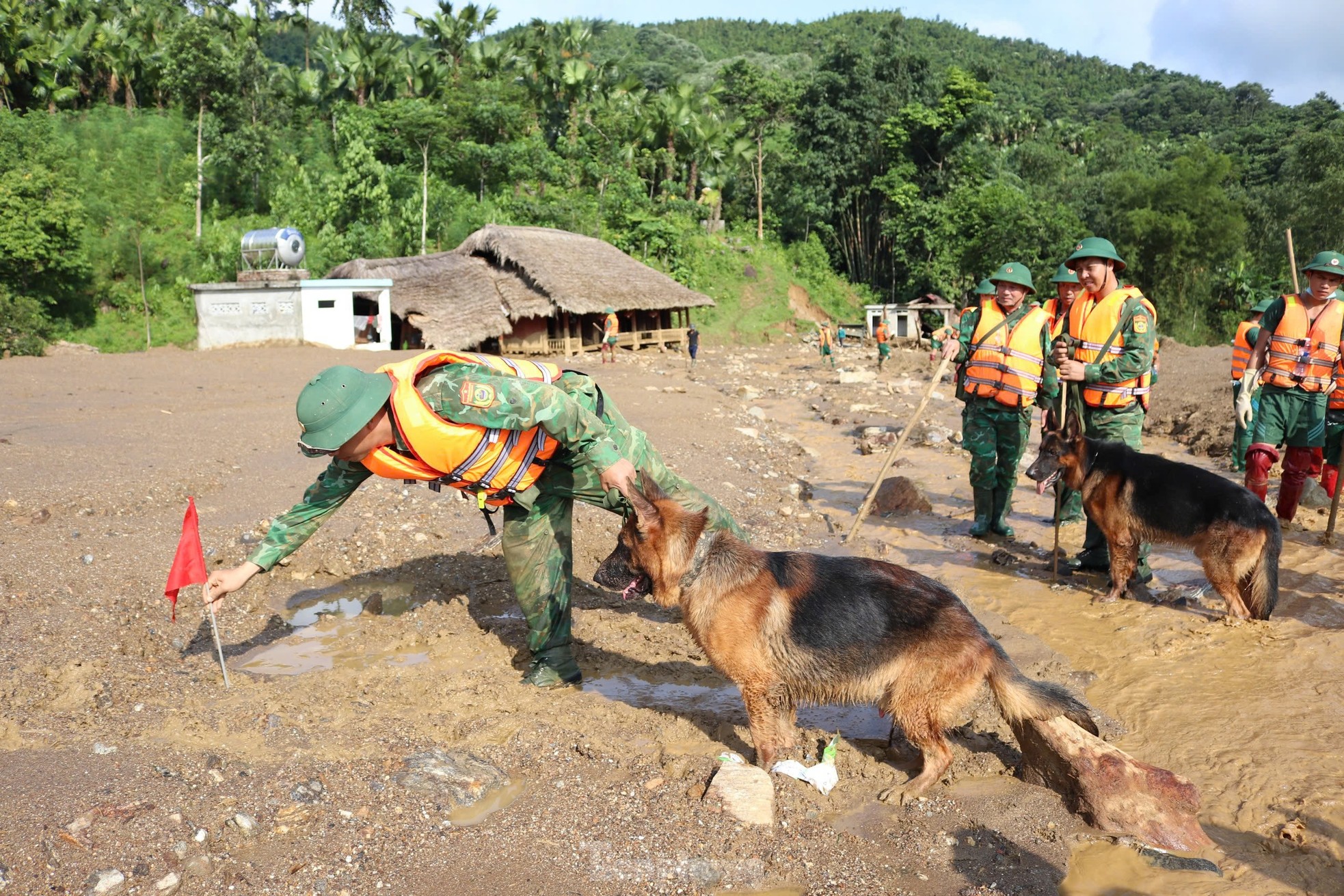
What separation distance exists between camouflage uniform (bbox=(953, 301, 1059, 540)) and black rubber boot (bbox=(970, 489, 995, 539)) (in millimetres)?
76

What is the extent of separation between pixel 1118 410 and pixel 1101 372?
0.44 metres

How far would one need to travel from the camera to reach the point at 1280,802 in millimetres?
3920

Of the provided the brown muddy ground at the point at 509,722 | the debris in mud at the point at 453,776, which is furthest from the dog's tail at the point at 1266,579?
the debris in mud at the point at 453,776

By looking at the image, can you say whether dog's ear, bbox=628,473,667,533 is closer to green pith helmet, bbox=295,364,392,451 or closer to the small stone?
green pith helmet, bbox=295,364,392,451

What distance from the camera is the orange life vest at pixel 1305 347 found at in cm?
763

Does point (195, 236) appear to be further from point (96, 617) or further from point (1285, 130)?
point (1285, 130)

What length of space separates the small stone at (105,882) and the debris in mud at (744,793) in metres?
2.19

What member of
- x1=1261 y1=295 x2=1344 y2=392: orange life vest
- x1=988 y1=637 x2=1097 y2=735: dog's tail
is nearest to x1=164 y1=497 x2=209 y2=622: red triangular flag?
x1=988 y1=637 x2=1097 y2=735: dog's tail

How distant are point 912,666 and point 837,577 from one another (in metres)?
0.51

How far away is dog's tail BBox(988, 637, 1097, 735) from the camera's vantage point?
395 cm

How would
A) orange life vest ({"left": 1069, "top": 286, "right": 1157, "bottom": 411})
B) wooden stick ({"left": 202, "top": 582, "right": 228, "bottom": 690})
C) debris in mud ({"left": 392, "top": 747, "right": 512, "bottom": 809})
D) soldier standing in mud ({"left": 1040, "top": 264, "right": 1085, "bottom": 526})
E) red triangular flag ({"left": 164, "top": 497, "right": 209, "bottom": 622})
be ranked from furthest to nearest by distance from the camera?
soldier standing in mud ({"left": 1040, "top": 264, "right": 1085, "bottom": 526})
orange life vest ({"left": 1069, "top": 286, "right": 1157, "bottom": 411})
red triangular flag ({"left": 164, "top": 497, "right": 209, "bottom": 622})
wooden stick ({"left": 202, "top": 582, "right": 228, "bottom": 690})
debris in mud ({"left": 392, "top": 747, "right": 512, "bottom": 809})

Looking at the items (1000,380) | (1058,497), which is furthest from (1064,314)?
(1058,497)

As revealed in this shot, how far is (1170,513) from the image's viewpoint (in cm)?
627

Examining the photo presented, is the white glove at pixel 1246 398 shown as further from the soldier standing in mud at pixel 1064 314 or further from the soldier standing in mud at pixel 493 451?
the soldier standing in mud at pixel 493 451
